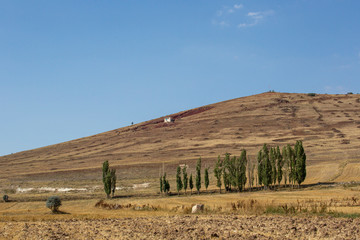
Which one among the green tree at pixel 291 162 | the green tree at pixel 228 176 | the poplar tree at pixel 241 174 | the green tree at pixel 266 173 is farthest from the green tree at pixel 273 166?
the green tree at pixel 228 176

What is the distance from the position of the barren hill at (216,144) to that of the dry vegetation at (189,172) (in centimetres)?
44

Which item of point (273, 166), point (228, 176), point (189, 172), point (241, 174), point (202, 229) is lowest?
point (202, 229)

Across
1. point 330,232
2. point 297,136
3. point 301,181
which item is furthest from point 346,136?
point 330,232

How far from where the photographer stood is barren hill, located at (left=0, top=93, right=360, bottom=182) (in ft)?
394

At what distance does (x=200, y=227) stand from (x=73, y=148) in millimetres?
169485

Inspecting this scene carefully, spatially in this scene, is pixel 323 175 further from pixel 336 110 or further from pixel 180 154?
pixel 336 110

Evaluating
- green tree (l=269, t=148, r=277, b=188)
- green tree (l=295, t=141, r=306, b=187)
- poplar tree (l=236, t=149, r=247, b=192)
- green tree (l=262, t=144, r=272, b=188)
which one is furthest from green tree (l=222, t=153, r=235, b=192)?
green tree (l=295, t=141, r=306, b=187)

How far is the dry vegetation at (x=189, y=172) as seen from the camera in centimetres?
2458

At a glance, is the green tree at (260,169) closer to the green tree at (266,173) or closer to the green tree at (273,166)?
the green tree at (266,173)

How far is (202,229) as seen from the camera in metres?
23.8

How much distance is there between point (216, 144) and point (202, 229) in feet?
413

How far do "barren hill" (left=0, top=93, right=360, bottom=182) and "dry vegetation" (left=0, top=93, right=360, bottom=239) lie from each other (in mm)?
436

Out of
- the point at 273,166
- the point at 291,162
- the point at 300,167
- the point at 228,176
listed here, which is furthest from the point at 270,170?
the point at 228,176

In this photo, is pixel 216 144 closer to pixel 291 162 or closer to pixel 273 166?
pixel 273 166
